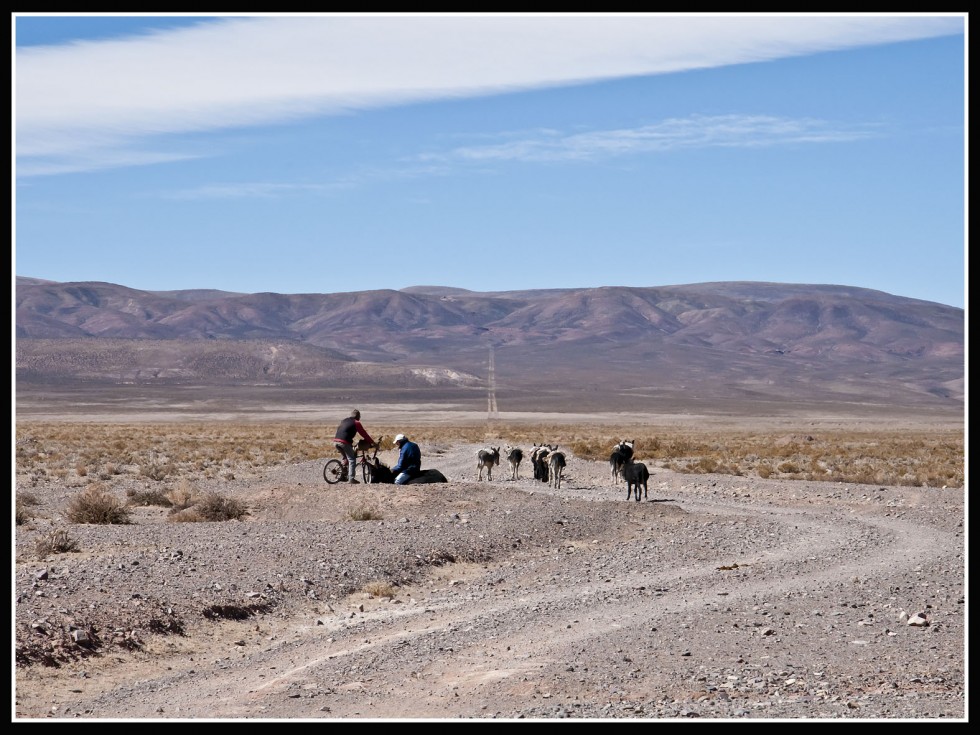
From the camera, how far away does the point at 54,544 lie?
1484 cm

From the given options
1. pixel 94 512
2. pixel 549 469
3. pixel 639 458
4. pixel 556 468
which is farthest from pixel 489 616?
pixel 639 458

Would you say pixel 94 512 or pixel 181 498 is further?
pixel 181 498

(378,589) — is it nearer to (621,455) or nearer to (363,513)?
(363,513)

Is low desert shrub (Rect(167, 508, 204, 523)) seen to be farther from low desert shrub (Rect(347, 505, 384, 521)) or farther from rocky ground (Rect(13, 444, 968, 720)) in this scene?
low desert shrub (Rect(347, 505, 384, 521))

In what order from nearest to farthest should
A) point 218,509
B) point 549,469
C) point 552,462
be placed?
point 218,509 < point 552,462 < point 549,469

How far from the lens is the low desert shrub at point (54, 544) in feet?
48.1

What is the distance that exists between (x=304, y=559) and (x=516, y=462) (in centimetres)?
1576

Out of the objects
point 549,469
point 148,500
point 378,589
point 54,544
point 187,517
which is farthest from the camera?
point 549,469

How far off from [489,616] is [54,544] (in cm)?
644

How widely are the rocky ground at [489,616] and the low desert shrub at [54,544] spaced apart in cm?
16

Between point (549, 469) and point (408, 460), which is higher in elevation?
point (408, 460)

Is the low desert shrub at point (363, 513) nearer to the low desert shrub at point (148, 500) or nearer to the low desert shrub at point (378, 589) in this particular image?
the low desert shrub at point (378, 589)

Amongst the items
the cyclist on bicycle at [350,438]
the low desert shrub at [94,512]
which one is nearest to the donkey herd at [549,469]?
the cyclist on bicycle at [350,438]

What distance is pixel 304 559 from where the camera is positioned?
46.3 ft
